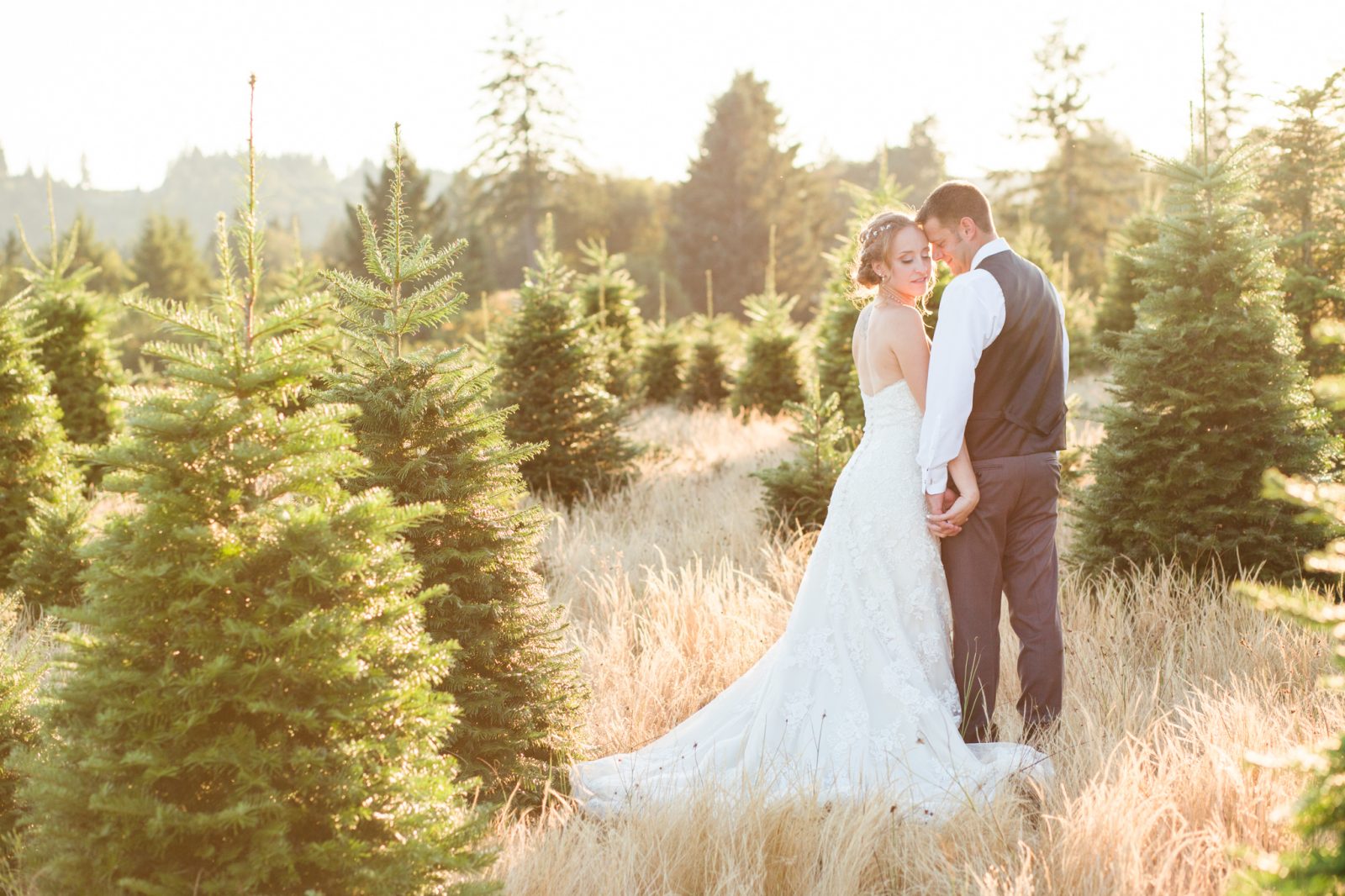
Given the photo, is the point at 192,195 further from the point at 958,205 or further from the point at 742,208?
the point at 958,205

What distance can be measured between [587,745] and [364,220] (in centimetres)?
239

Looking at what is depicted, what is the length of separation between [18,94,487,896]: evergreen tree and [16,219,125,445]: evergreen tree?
982 cm

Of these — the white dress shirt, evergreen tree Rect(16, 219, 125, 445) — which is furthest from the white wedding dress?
evergreen tree Rect(16, 219, 125, 445)

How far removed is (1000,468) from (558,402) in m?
6.03

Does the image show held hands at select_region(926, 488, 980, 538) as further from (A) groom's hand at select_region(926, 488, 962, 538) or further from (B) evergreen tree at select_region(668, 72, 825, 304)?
(B) evergreen tree at select_region(668, 72, 825, 304)

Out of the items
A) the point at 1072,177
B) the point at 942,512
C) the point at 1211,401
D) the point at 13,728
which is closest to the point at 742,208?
the point at 1072,177

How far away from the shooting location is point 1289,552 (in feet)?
18.6

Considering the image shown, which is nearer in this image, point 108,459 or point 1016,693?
point 108,459

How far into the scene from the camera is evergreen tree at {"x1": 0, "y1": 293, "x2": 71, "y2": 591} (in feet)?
24.2

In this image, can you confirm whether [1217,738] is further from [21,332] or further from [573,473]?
[21,332]

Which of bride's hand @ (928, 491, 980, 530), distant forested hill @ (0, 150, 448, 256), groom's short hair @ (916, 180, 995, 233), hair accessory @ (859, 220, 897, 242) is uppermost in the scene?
distant forested hill @ (0, 150, 448, 256)

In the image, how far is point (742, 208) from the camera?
41.5 metres

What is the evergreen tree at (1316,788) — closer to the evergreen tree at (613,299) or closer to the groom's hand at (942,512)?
the groom's hand at (942,512)

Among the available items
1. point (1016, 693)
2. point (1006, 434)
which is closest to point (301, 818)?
point (1006, 434)
